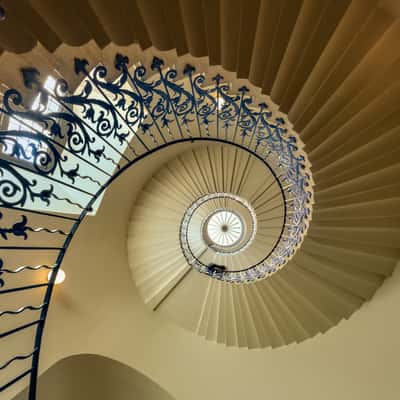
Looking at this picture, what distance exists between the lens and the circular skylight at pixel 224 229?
11.9 meters

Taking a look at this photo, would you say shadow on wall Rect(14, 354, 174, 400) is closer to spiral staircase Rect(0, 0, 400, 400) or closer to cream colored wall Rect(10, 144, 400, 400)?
cream colored wall Rect(10, 144, 400, 400)

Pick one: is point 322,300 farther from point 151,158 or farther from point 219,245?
point 219,245

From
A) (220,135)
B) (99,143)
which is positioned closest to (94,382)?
(99,143)

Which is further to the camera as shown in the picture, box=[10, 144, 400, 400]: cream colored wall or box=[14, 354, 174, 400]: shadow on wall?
box=[14, 354, 174, 400]: shadow on wall

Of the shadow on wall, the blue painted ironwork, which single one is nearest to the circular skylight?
the blue painted ironwork

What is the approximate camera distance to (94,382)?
5895mm

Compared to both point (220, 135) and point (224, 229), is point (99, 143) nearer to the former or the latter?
point (220, 135)

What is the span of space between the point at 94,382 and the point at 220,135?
19.8ft

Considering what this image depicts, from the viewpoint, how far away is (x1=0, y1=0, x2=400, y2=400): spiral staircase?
2.32m

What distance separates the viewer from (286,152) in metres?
4.30

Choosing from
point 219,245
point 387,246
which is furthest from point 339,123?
point 219,245

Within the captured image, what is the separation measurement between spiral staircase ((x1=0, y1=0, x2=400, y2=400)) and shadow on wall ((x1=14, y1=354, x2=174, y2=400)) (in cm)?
96

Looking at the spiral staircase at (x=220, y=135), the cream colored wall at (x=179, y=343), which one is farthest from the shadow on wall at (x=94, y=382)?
the spiral staircase at (x=220, y=135)

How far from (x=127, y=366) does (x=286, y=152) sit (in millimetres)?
5651
